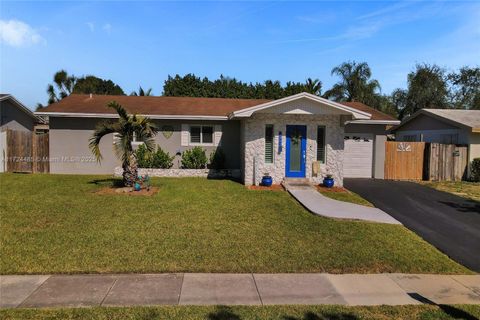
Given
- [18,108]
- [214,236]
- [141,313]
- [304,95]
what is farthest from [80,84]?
[141,313]

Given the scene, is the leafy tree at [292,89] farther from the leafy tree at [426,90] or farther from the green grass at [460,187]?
the green grass at [460,187]

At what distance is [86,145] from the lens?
1873 centimetres

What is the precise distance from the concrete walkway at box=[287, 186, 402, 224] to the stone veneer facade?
82.8 inches

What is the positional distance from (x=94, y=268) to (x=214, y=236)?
9.28 ft

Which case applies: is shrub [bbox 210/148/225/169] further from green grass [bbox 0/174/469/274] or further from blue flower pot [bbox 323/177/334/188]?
green grass [bbox 0/174/469/274]

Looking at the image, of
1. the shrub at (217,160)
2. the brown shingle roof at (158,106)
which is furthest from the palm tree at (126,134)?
the shrub at (217,160)

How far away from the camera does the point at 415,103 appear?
4300 centimetres

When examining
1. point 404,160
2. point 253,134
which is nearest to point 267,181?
point 253,134

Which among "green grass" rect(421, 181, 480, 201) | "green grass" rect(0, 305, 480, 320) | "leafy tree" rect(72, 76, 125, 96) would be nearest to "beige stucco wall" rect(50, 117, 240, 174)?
"green grass" rect(421, 181, 480, 201)

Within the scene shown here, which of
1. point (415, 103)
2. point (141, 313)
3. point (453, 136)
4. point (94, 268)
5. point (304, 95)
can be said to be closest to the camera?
point (141, 313)

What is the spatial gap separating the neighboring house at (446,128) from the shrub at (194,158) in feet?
42.9

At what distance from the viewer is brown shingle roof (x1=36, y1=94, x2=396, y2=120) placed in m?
18.8

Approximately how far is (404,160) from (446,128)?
4079 millimetres

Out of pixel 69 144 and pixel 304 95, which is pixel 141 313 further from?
pixel 69 144
